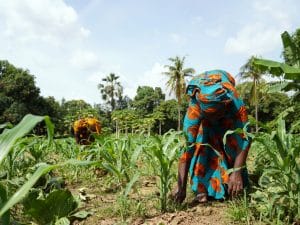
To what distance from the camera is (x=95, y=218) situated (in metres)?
2.57

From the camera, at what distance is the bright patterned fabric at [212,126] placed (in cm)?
273

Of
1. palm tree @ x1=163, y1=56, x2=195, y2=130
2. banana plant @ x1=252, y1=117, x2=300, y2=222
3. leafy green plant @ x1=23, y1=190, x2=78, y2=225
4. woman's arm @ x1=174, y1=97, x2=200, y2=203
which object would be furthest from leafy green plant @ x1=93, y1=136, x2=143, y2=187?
palm tree @ x1=163, y1=56, x2=195, y2=130

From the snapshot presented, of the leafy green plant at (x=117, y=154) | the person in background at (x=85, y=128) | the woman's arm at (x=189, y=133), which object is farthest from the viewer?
the person in background at (x=85, y=128)

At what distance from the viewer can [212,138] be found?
126 inches

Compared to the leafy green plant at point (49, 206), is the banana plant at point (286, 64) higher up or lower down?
higher up

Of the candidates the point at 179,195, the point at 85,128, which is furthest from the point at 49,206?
the point at 85,128

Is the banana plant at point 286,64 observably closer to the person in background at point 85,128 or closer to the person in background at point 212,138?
the person in background at point 212,138

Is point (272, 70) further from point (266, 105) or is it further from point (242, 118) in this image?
point (266, 105)

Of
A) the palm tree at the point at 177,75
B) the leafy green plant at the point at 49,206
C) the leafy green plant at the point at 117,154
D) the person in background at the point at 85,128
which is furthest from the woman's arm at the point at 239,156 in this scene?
the palm tree at the point at 177,75

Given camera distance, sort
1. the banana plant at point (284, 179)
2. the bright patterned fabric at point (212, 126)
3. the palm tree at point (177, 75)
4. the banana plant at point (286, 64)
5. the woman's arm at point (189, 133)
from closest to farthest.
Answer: the banana plant at point (284, 179)
the banana plant at point (286, 64)
the bright patterned fabric at point (212, 126)
the woman's arm at point (189, 133)
the palm tree at point (177, 75)

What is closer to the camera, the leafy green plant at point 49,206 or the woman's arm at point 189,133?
the leafy green plant at point 49,206

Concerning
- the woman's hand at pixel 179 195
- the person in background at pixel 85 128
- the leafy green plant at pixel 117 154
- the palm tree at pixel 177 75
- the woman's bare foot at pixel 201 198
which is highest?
the palm tree at pixel 177 75

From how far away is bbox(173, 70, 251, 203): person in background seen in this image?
2736 millimetres

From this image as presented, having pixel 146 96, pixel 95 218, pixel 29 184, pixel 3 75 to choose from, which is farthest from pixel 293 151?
pixel 146 96
